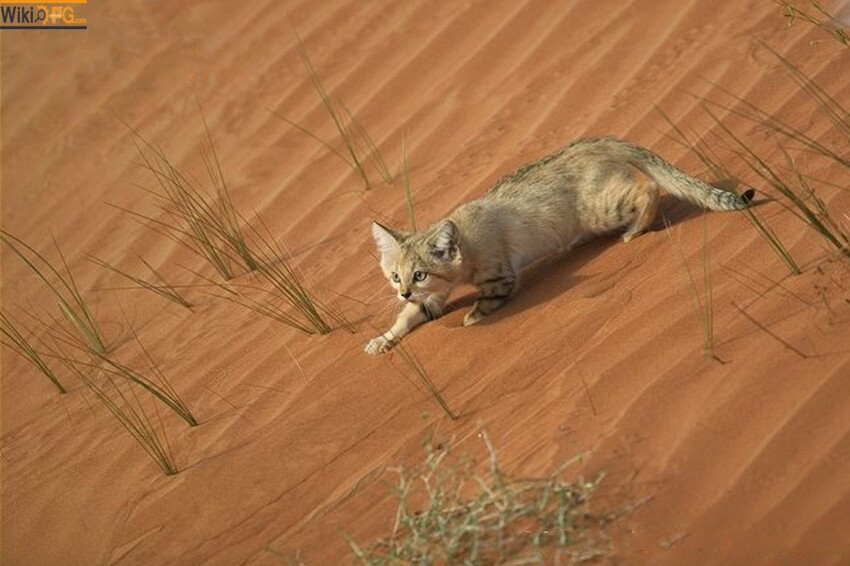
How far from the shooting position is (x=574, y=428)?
4.02 metres

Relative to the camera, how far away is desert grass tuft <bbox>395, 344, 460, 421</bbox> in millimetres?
4505

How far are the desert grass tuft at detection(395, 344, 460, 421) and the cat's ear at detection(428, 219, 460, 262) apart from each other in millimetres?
527

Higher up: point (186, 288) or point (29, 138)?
point (29, 138)

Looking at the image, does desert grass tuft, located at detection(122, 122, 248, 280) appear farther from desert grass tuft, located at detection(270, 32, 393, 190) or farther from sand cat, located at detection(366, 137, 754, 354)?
sand cat, located at detection(366, 137, 754, 354)

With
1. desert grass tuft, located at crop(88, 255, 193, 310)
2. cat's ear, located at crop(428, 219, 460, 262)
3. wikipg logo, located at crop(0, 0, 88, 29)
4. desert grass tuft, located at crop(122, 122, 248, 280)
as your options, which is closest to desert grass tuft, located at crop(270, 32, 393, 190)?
desert grass tuft, located at crop(122, 122, 248, 280)

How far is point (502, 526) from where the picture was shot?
11.2ft

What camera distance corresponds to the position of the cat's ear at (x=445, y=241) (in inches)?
217

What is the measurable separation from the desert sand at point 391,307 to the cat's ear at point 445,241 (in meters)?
0.36

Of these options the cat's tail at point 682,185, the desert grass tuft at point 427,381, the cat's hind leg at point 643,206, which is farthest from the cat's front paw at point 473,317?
the cat's tail at point 682,185

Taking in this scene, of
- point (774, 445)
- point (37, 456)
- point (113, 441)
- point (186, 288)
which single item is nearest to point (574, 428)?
point (774, 445)

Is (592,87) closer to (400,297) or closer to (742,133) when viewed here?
(742,133)

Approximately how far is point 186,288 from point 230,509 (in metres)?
2.69

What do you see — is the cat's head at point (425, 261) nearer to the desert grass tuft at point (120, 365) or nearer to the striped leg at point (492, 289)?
the striped leg at point (492, 289)

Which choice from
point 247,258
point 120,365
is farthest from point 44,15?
point 120,365
